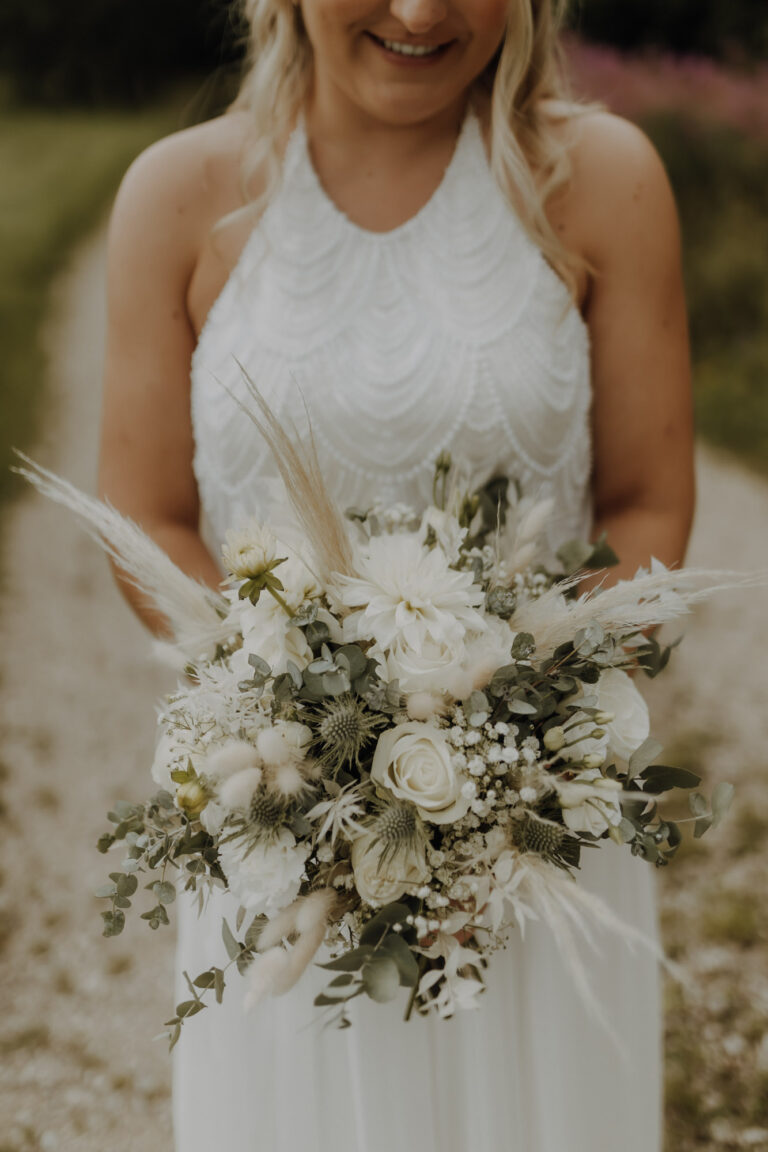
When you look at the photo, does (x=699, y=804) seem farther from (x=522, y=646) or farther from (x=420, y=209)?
(x=420, y=209)

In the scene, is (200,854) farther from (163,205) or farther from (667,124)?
(667,124)

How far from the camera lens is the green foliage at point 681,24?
11734mm

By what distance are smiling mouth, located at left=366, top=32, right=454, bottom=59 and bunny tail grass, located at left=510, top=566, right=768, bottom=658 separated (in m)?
0.86

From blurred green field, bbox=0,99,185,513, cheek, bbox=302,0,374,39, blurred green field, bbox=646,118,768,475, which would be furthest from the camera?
blurred green field, bbox=0,99,185,513

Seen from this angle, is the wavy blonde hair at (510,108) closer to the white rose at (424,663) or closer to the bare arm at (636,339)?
the bare arm at (636,339)

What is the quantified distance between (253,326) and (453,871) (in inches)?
39.4

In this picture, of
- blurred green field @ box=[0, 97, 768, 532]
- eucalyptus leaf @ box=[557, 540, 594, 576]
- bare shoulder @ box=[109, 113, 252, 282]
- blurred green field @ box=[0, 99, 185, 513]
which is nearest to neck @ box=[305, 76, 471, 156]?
bare shoulder @ box=[109, 113, 252, 282]

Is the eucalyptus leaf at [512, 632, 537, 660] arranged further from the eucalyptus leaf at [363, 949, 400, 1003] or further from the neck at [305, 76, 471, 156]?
the neck at [305, 76, 471, 156]

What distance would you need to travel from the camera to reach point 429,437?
1.90 m

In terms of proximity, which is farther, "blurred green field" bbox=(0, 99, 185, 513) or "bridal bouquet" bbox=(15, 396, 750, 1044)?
"blurred green field" bbox=(0, 99, 185, 513)

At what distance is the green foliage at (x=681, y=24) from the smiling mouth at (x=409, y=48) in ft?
36.7

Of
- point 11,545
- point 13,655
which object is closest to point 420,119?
point 13,655

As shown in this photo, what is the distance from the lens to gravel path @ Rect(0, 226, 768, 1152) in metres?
3.30

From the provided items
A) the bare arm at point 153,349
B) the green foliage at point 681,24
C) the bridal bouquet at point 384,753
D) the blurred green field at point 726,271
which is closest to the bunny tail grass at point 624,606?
the bridal bouquet at point 384,753
